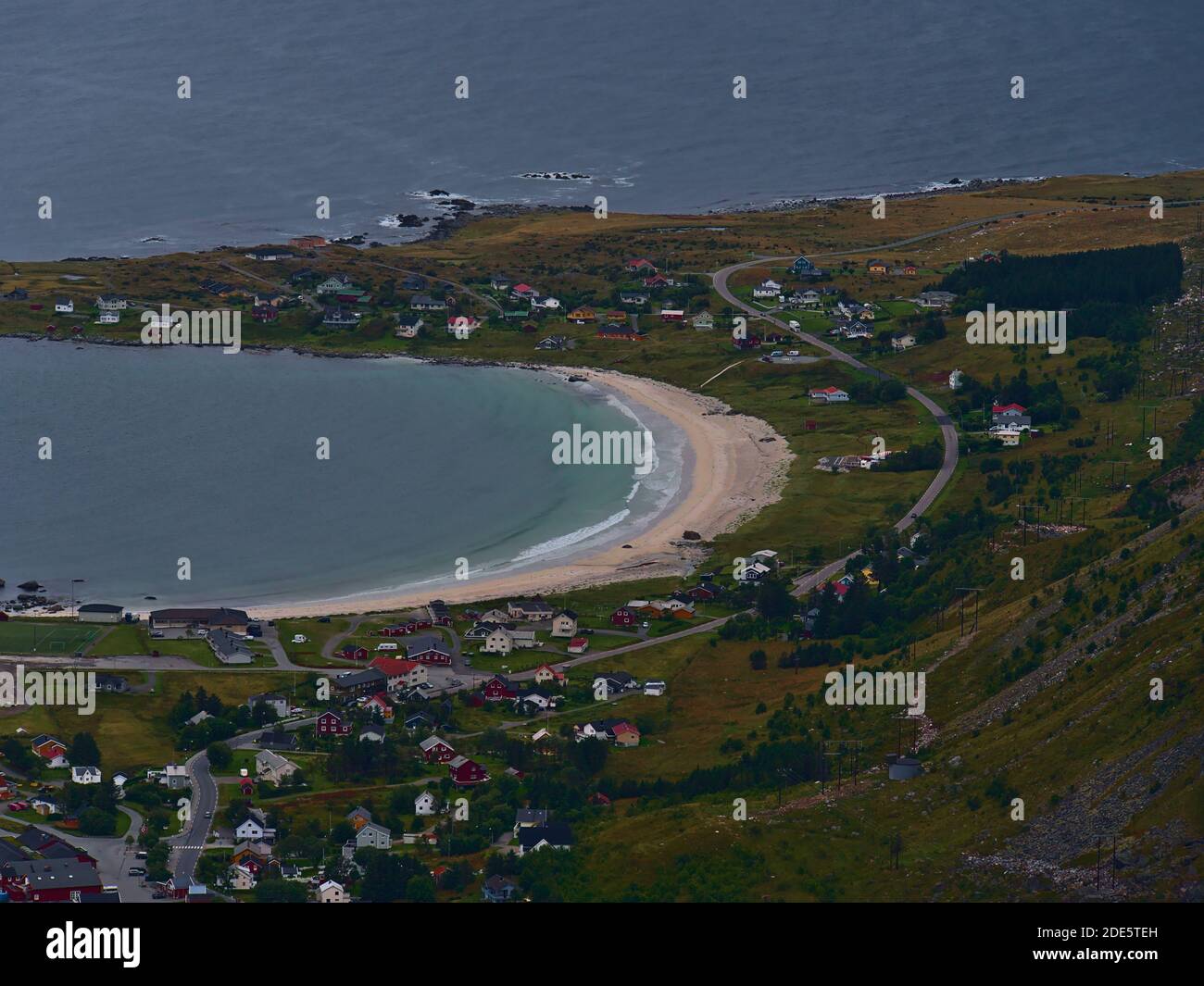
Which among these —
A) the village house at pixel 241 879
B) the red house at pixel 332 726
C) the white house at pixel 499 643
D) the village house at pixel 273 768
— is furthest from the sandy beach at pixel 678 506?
the village house at pixel 241 879

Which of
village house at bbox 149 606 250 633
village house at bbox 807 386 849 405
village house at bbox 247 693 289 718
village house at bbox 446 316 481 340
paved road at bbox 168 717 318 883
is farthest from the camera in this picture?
village house at bbox 446 316 481 340

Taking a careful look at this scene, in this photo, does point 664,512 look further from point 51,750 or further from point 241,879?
point 241,879

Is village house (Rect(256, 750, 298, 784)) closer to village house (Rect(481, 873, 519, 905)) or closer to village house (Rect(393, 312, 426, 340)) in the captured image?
village house (Rect(481, 873, 519, 905))

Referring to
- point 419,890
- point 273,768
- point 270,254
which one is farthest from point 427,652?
point 270,254

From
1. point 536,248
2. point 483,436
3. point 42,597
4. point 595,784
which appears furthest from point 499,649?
point 536,248

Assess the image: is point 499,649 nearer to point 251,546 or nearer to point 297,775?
point 297,775

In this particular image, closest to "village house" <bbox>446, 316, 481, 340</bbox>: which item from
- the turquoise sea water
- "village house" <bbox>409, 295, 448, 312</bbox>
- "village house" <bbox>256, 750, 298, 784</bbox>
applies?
"village house" <bbox>409, 295, 448, 312</bbox>
